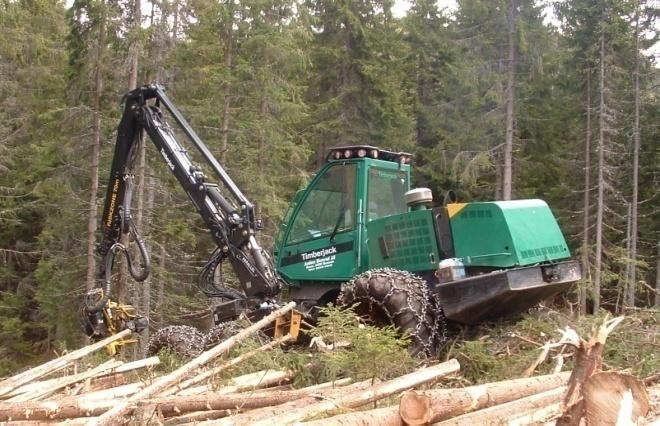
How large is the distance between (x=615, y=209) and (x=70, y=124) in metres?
17.0

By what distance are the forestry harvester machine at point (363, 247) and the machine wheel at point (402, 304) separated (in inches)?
0.5

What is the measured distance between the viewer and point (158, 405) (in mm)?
4863

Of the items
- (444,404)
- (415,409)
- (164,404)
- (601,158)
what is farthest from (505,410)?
(601,158)

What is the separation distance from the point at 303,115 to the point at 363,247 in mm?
11254

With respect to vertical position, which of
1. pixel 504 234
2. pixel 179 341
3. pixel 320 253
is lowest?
pixel 179 341

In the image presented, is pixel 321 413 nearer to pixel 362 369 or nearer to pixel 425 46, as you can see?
pixel 362 369

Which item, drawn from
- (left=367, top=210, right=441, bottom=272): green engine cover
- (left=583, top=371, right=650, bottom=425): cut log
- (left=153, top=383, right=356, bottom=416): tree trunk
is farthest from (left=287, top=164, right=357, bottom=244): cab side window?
(left=583, top=371, right=650, bottom=425): cut log

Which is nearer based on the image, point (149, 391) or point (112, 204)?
point (149, 391)

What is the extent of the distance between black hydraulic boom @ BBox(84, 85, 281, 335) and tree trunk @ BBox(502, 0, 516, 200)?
41.8 feet

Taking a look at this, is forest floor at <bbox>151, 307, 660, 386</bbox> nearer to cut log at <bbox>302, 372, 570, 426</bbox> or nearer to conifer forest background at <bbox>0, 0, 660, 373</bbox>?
cut log at <bbox>302, 372, 570, 426</bbox>

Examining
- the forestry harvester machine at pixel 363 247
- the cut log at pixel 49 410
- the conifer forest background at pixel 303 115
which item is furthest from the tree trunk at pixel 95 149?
the cut log at pixel 49 410

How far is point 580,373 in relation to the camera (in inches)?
147

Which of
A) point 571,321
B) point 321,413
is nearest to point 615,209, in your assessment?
point 571,321

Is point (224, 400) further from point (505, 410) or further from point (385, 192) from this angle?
point (385, 192)
